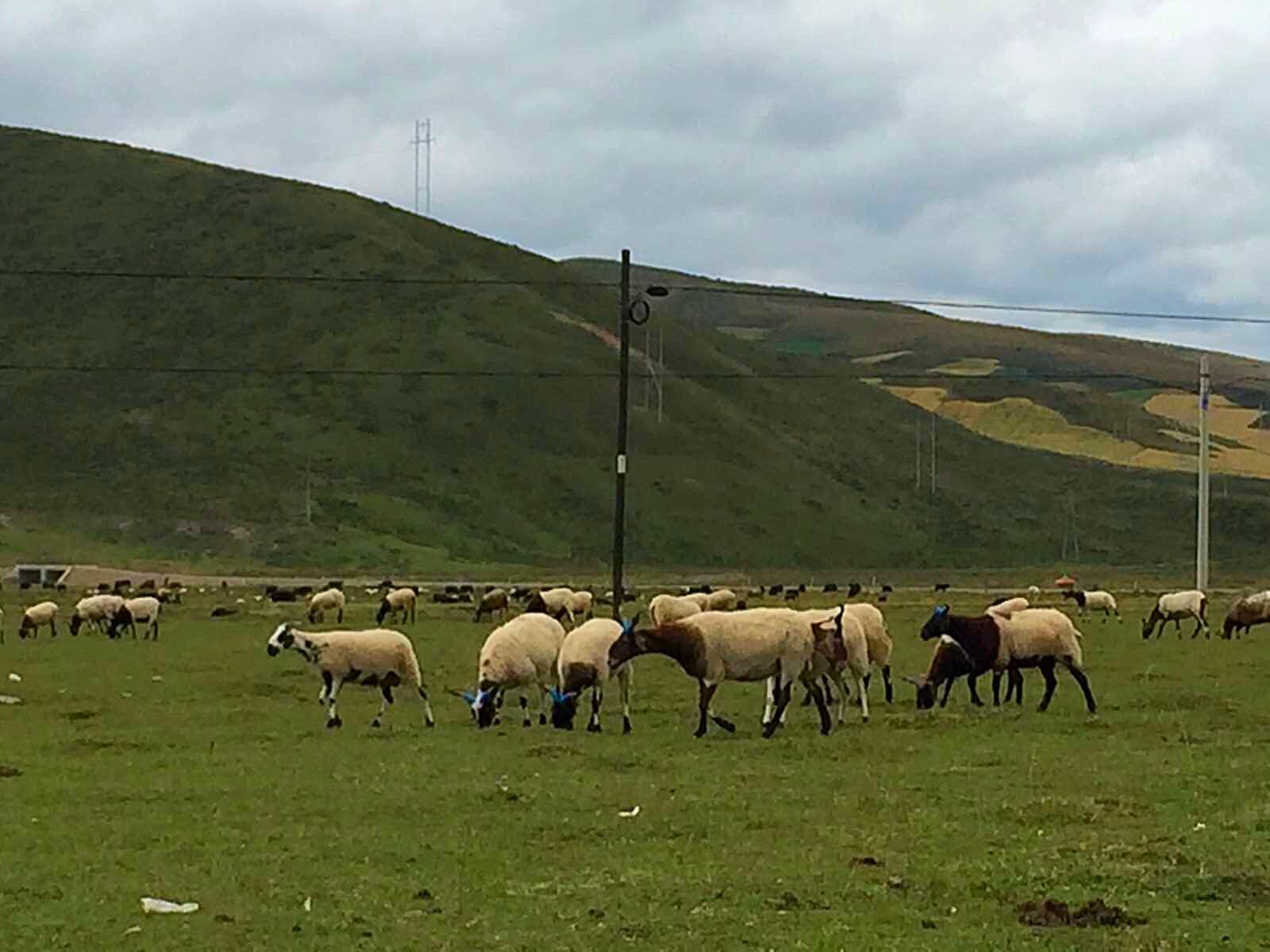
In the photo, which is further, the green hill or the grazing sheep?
the green hill

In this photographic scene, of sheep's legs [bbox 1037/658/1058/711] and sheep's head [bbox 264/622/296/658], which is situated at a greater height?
sheep's head [bbox 264/622/296/658]

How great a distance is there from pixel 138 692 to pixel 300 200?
139m

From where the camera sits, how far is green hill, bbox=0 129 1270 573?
11444cm

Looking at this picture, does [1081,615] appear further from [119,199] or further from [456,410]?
[119,199]

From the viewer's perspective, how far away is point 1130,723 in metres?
24.4

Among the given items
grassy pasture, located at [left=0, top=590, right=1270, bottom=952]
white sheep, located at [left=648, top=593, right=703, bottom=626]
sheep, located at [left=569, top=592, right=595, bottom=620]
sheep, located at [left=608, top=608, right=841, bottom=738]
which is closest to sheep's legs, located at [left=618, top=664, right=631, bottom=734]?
grassy pasture, located at [left=0, top=590, right=1270, bottom=952]

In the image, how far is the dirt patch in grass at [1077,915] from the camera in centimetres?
1202

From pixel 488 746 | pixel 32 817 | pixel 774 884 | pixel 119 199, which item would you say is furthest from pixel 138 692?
pixel 119 199

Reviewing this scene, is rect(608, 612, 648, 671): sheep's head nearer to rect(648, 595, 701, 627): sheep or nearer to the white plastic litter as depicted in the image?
rect(648, 595, 701, 627): sheep

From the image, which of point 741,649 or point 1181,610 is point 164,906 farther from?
point 1181,610

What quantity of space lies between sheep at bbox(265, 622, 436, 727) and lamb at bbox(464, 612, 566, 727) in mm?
776

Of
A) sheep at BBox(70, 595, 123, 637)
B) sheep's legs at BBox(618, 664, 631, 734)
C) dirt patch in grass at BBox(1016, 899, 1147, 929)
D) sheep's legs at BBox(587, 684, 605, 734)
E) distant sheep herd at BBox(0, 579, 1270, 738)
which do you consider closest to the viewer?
dirt patch in grass at BBox(1016, 899, 1147, 929)

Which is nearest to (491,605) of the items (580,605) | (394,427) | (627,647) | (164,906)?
(580,605)

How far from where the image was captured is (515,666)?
24828 mm
